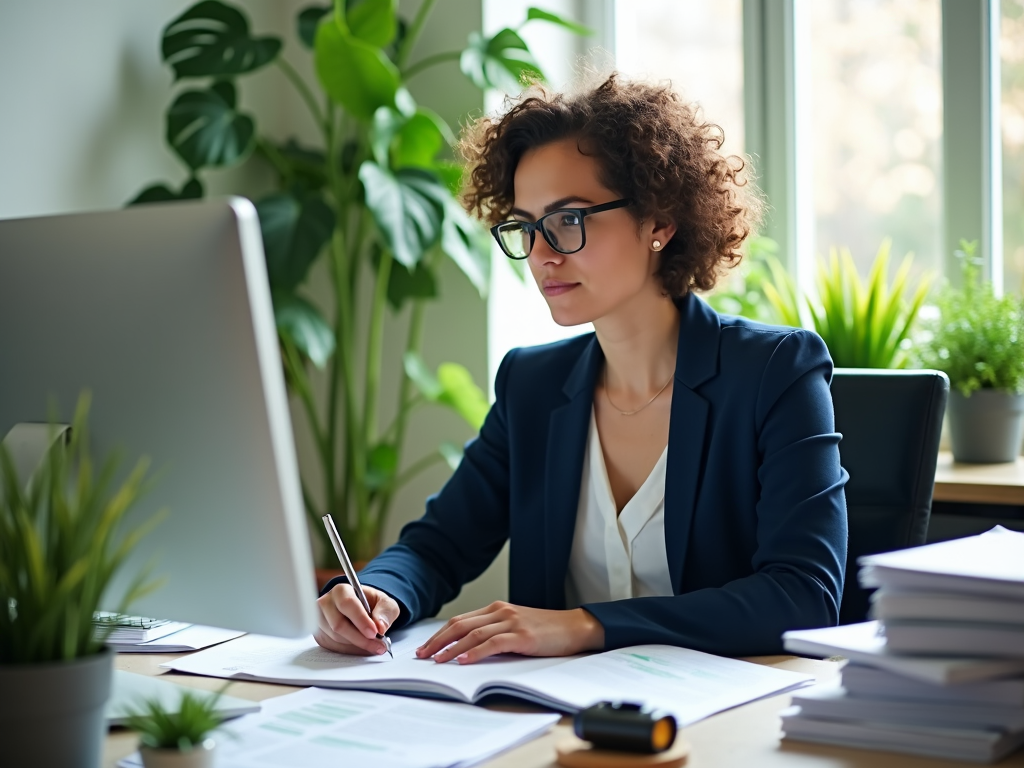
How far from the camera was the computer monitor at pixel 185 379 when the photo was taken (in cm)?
86

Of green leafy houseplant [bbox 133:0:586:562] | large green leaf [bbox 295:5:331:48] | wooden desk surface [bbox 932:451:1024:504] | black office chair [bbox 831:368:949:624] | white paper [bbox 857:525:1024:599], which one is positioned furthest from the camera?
large green leaf [bbox 295:5:331:48]

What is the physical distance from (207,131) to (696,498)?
5.27 feet

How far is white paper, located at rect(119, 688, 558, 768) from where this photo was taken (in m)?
0.91

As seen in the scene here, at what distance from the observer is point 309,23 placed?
2805 mm

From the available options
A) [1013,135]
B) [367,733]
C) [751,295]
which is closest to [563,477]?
[367,733]

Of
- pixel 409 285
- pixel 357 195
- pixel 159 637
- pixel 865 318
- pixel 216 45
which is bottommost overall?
pixel 159 637

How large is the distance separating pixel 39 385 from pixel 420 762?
493 millimetres

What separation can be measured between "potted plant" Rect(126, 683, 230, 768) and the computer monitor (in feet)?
0.29

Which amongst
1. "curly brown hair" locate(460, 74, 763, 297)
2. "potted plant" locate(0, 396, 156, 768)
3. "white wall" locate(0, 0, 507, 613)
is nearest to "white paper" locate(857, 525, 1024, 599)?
"potted plant" locate(0, 396, 156, 768)

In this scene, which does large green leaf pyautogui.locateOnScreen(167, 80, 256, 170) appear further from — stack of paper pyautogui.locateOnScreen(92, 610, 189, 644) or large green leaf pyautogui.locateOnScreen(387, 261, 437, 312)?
stack of paper pyautogui.locateOnScreen(92, 610, 189, 644)

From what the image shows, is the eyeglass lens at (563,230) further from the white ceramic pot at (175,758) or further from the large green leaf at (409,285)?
the large green leaf at (409,285)

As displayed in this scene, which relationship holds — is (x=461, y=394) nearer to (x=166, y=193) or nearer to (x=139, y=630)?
(x=166, y=193)

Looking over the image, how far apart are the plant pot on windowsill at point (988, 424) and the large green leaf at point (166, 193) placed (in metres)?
1.75

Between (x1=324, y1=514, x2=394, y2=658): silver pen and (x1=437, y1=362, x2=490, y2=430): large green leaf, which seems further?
(x1=437, y1=362, x2=490, y2=430): large green leaf
